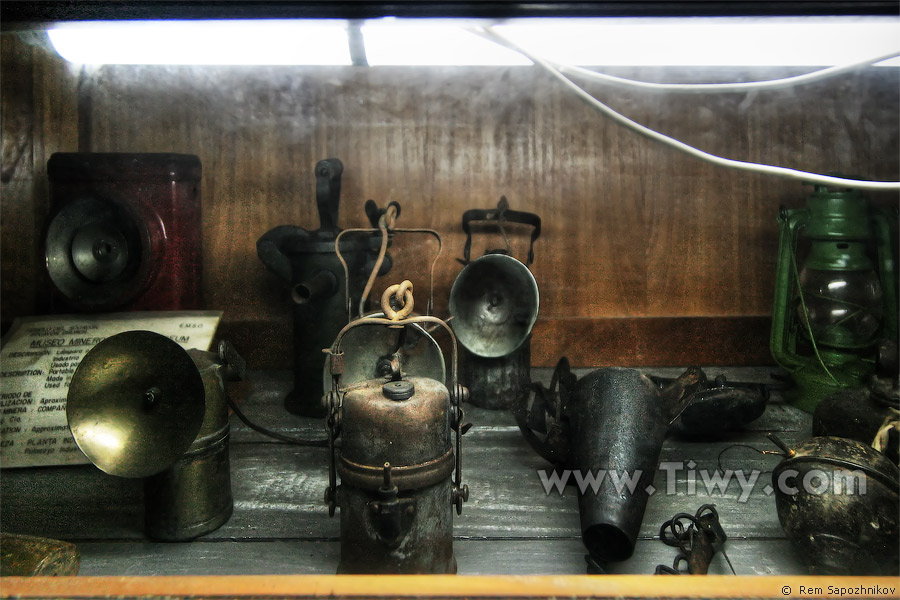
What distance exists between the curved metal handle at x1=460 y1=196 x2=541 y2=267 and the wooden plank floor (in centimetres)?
85

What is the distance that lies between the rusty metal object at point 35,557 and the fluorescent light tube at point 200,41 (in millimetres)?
964

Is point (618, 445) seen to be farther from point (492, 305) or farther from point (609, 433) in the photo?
point (492, 305)

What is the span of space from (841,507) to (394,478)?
96cm

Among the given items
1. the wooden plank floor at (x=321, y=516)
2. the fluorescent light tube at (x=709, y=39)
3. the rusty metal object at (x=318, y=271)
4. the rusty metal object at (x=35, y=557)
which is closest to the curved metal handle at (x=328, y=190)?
the rusty metal object at (x=318, y=271)

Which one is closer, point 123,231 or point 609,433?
point 609,433

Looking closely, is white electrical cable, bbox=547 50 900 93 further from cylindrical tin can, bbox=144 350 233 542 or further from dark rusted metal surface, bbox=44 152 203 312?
dark rusted metal surface, bbox=44 152 203 312

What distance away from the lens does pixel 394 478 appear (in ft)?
4.34

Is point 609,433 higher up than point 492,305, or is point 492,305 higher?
point 492,305

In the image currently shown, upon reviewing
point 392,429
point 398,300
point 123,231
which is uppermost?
point 123,231

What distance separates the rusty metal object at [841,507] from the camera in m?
1.27

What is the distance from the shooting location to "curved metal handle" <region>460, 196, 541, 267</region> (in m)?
Answer: 2.67

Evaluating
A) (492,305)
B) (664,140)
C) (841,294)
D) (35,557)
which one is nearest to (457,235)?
(492,305)

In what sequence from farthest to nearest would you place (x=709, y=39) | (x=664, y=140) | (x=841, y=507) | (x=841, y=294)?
1. (x=841, y=294)
2. (x=841, y=507)
3. (x=709, y=39)
4. (x=664, y=140)

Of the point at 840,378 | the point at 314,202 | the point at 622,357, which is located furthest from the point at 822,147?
the point at 314,202
